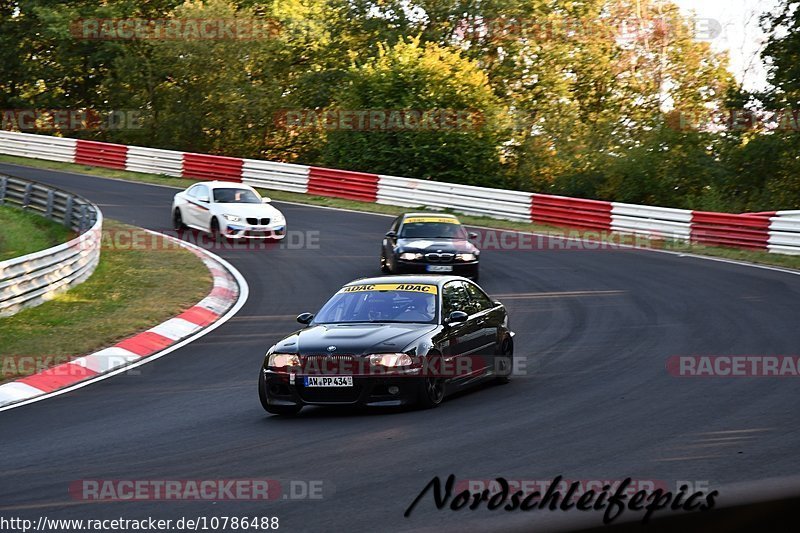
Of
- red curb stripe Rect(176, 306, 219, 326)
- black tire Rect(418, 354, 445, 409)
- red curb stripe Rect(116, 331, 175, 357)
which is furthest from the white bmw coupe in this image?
black tire Rect(418, 354, 445, 409)

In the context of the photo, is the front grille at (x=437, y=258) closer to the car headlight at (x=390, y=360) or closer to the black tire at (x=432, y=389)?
the black tire at (x=432, y=389)

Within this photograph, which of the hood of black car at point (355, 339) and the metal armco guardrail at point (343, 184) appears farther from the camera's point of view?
the metal armco guardrail at point (343, 184)

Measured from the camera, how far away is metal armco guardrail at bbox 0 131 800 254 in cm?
2516

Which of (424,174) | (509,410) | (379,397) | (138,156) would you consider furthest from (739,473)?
(138,156)

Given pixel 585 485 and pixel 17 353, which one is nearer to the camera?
pixel 585 485

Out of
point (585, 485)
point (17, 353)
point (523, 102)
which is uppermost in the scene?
point (523, 102)

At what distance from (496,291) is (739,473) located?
12325 millimetres

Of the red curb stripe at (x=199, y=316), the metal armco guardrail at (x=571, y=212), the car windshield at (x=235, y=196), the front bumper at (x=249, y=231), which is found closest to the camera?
the red curb stripe at (x=199, y=316)

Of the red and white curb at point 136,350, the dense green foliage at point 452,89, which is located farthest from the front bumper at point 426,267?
the dense green foliage at point 452,89

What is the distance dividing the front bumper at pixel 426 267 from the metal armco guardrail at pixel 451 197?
823 centimetres

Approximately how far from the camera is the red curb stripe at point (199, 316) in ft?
55.3

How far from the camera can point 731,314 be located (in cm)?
1625

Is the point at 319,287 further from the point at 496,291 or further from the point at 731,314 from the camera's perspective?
the point at 731,314

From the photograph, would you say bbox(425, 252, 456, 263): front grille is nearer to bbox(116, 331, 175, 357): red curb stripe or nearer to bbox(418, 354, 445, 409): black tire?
bbox(116, 331, 175, 357): red curb stripe
